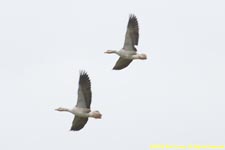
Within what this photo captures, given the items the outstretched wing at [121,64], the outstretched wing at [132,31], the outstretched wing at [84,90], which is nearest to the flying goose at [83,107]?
the outstretched wing at [84,90]

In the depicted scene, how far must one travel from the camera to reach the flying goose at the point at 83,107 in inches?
1502

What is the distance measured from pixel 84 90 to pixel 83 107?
0.87 m

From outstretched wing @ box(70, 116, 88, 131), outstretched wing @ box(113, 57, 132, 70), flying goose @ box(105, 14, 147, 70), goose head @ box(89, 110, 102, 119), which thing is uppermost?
flying goose @ box(105, 14, 147, 70)

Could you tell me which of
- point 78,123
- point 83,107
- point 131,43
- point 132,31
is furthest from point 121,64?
point 83,107

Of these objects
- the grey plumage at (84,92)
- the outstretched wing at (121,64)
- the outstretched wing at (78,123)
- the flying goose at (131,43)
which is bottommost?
the outstretched wing at (78,123)

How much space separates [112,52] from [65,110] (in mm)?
3998

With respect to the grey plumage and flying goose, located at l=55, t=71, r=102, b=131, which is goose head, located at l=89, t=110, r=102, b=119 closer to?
flying goose, located at l=55, t=71, r=102, b=131

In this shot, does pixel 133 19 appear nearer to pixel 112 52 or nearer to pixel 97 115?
pixel 112 52

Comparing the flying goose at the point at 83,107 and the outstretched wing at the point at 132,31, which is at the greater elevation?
the outstretched wing at the point at 132,31

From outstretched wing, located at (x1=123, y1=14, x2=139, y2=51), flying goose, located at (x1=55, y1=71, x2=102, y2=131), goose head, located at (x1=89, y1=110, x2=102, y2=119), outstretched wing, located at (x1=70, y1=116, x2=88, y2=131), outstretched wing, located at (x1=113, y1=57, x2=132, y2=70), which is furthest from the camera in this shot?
outstretched wing, located at (x1=113, y1=57, x2=132, y2=70)

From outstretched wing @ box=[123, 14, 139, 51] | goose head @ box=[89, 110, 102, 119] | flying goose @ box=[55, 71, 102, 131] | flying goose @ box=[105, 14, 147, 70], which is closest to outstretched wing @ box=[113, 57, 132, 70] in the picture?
flying goose @ box=[105, 14, 147, 70]

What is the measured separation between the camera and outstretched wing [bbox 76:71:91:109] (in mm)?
38156

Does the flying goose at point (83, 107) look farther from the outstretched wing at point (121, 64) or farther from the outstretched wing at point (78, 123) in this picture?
the outstretched wing at point (121, 64)

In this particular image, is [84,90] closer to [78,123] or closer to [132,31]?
[78,123]
